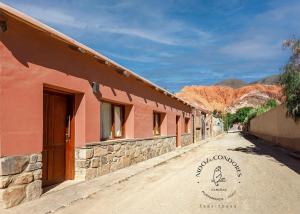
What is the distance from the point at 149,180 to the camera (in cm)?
986

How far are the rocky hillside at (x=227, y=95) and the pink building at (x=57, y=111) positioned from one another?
94.2 m

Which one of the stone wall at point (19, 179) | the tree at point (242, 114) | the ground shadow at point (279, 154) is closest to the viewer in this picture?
the stone wall at point (19, 179)

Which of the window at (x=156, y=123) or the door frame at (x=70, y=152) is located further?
the window at (x=156, y=123)

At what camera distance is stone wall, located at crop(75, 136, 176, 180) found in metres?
9.61

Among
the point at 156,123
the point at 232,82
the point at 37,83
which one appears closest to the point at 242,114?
the point at 156,123

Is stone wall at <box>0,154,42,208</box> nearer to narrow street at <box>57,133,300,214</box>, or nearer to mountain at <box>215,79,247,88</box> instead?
narrow street at <box>57,133,300,214</box>

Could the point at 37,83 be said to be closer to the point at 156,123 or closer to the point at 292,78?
the point at 292,78

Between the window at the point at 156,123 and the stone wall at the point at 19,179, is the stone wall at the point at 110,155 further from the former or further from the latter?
the window at the point at 156,123

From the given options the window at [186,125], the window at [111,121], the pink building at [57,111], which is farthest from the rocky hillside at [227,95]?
the pink building at [57,111]

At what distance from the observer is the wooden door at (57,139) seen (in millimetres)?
8688

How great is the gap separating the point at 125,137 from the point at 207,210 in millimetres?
7887

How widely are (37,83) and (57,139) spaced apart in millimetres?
2051

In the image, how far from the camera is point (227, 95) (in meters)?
121

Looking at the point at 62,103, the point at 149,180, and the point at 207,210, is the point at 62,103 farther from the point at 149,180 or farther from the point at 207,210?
the point at 207,210
